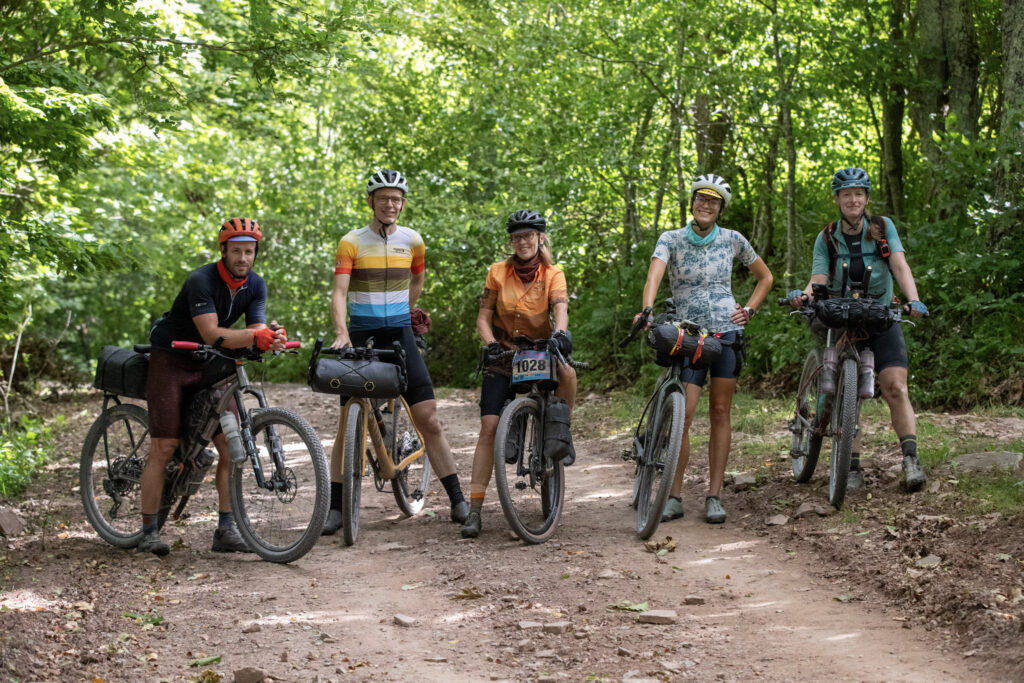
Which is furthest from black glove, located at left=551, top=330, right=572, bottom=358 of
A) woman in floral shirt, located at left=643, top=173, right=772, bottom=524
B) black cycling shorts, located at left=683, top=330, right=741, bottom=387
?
black cycling shorts, located at left=683, top=330, right=741, bottom=387

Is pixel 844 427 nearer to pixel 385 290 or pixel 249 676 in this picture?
pixel 385 290

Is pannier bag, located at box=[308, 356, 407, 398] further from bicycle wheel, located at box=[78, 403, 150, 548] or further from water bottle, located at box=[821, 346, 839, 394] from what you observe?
water bottle, located at box=[821, 346, 839, 394]

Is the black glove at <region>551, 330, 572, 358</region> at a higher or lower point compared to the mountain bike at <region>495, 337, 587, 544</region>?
higher

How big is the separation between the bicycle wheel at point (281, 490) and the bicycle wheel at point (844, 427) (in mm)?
3151

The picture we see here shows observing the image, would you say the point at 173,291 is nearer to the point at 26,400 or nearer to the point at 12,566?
the point at 26,400

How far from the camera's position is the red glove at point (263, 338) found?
5.81 meters

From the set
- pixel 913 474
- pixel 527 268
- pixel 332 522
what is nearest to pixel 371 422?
pixel 332 522

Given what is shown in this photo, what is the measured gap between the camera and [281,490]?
6004 mm

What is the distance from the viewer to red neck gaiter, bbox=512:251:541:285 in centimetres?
644

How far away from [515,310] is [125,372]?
255cm

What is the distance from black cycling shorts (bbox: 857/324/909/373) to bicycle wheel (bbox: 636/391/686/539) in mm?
1354

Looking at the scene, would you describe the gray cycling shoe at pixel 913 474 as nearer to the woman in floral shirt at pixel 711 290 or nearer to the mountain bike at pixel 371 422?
the woman in floral shirt at pixel 711 290

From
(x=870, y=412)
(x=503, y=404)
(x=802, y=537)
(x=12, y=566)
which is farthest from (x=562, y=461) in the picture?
(x=870, y=412)

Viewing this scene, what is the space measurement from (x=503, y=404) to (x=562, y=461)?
527 mm
